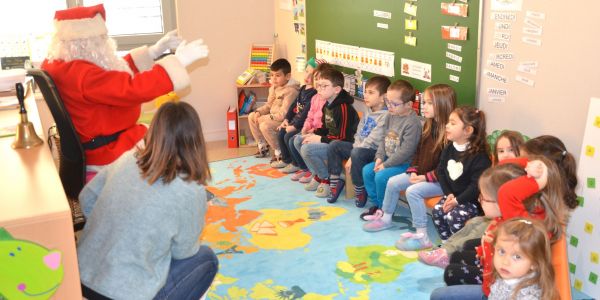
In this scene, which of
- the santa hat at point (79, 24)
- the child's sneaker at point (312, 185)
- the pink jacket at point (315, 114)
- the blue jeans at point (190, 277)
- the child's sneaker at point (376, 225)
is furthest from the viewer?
the pink jacket at point (315, 114)

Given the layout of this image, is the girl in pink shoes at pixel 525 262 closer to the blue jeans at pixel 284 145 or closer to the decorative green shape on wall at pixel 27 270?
the decorative green shape on wall at pixel 27 270

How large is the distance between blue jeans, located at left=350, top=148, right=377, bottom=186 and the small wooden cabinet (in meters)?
2.08

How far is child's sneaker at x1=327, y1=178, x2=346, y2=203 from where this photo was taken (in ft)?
15.5

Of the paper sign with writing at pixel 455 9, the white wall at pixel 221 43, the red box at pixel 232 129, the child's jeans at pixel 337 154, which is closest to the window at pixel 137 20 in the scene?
the white wall at pixel 221 43

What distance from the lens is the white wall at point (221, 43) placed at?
6.37 meters

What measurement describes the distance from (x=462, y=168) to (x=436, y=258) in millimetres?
544

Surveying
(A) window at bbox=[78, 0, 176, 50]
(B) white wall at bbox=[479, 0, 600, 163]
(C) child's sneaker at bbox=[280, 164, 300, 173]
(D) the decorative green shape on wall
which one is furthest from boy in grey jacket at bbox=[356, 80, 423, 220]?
(A) window at bbox=[78, 0, 176, 50]

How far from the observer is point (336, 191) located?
4.74m

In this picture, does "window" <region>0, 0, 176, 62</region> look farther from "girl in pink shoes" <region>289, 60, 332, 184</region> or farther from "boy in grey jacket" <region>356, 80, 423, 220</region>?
"boy in grey jacket" <region>356, 80, 423, 220</region>

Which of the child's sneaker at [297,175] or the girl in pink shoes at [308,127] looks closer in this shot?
the girl in pink shoes at [308,127]

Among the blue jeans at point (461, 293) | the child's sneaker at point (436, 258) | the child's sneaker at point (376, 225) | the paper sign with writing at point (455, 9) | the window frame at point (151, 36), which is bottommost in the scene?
the child's sneaker at point (376, 225)

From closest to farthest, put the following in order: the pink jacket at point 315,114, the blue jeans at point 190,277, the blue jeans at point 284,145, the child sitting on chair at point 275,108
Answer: the blue jeans at point 190,277
the pink jacket at point 315,114
the blue jeans at point 284,145
the child sitting on chair at point 275,108

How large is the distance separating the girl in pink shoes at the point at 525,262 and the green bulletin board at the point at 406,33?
175cm

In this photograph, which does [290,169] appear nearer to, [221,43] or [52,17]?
[221,43]
